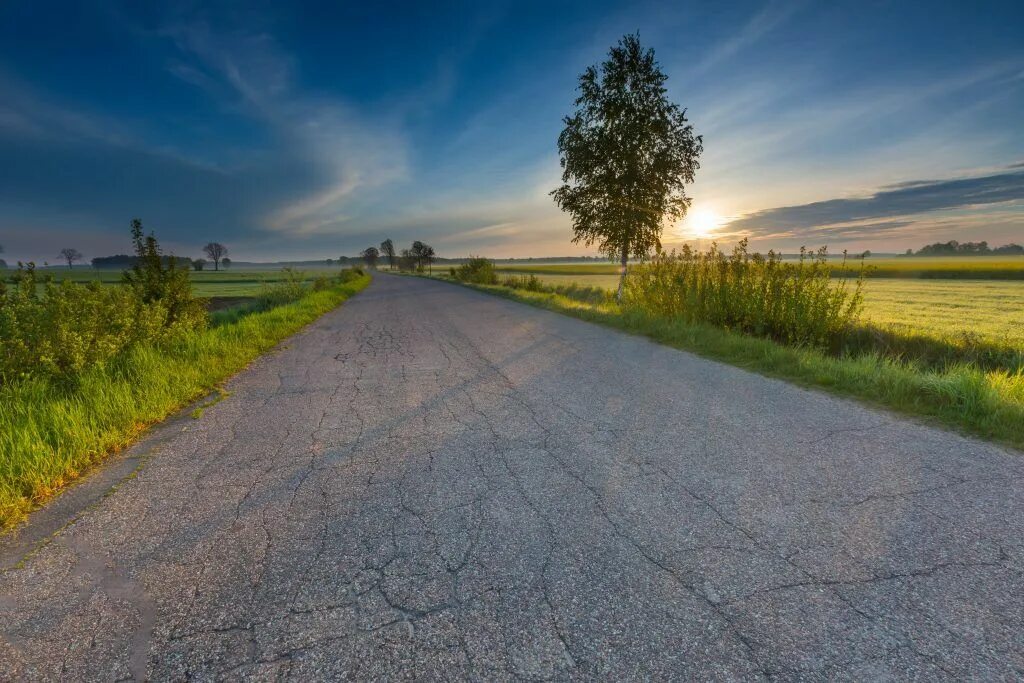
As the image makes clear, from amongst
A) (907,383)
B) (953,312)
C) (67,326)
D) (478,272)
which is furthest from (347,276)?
(907,383)

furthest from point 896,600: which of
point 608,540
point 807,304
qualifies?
point 807,304

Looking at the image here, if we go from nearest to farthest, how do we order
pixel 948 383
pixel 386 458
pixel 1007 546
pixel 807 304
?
pixel 1007 546
pixel 386 458
pixel 948 383
pixel 807 304

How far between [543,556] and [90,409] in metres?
4.81

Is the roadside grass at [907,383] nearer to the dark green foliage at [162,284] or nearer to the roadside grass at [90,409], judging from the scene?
the roadside grass at [90,409]

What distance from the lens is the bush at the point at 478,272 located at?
3603 centimetres

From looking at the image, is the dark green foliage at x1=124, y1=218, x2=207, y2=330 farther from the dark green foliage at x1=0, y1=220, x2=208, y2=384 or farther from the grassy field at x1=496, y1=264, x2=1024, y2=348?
the grassy field at x1=496, y1=264, x2=1024, y2=348

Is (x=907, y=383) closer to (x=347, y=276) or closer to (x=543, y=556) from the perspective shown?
(x=543, y=556)

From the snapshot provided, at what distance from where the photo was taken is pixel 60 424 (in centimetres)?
374

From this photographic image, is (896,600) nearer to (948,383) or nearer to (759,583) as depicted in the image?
(759,583)

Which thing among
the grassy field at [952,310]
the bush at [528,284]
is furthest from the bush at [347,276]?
the grassy field at [952,310]

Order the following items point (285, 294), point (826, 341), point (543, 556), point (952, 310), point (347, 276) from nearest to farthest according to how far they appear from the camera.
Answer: point (543, 556), point (826, 341), point (952, 310), point (285, 294), point (347, 276)

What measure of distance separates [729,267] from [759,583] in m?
8.57

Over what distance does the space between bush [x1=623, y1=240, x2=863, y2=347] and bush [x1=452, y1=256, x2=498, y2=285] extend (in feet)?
80.1

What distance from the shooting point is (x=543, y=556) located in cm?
229
